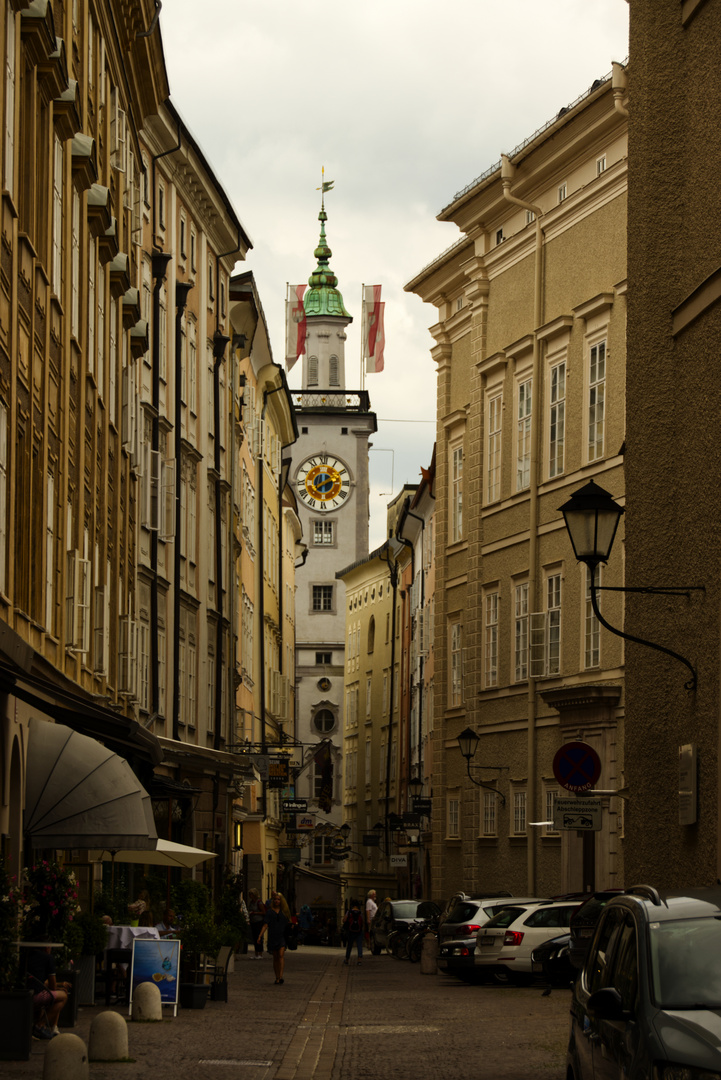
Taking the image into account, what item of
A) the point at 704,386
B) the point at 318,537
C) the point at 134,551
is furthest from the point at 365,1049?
the point at 318,537

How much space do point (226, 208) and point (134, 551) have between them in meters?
16.7

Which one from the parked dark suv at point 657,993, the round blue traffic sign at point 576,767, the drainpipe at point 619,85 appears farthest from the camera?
the drainpipe at point 619,85

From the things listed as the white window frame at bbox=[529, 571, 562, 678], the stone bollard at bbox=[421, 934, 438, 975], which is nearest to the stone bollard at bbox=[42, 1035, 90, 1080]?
the stone bollard at bbox=[421, 934, 438, 975]

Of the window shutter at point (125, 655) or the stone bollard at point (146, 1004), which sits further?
the window shutter at point (125, 655)

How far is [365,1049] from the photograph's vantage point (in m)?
17.5

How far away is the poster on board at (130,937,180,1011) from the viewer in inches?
800

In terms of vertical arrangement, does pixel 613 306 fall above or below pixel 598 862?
above

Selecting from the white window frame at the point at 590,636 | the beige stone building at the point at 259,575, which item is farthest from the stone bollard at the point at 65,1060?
the beige stone building at the point at 259,575

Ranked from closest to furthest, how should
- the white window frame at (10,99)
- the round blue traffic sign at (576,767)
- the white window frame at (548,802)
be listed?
the white window frame at (10,99), the round blue traffic sign at (576,767), the white window frame at (548,802)

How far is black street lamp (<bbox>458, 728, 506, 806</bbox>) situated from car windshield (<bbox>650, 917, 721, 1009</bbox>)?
1218 inches

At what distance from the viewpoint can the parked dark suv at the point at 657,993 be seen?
25.5ft

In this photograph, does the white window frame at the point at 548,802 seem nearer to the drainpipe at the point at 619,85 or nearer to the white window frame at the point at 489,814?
the white window frame at the point at 489,814

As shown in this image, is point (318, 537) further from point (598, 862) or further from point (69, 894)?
point (69, 894)

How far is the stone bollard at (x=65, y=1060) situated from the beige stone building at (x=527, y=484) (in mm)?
21567
